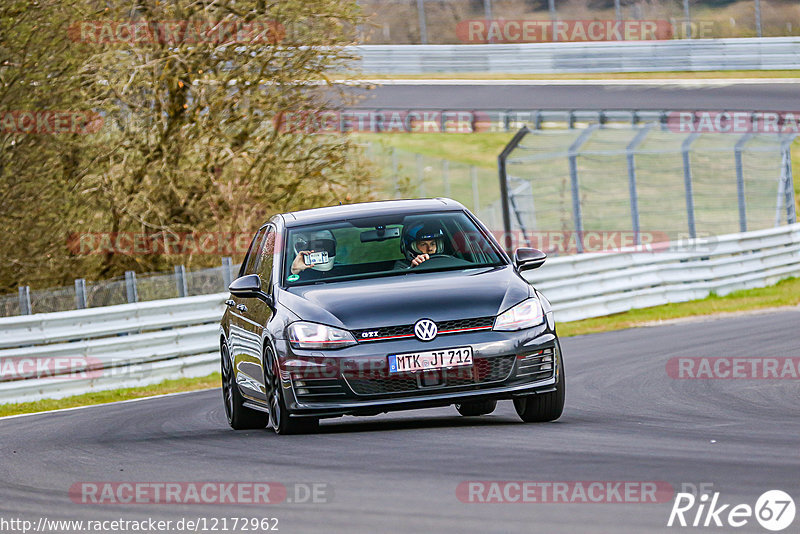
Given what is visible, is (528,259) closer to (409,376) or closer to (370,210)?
(370,210)

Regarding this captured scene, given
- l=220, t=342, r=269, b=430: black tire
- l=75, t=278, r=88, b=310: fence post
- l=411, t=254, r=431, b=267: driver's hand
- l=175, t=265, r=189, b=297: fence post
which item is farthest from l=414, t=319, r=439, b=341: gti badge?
l=175, t=265, r=189, b=297: fence post

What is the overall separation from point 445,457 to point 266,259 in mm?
3348

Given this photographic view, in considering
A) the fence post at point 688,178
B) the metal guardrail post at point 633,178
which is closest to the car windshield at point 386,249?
the metal guardrail post at point 633,178

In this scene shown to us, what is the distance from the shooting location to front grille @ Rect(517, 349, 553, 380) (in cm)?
865

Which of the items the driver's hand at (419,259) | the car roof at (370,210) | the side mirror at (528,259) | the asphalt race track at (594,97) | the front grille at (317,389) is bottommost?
the asphalt race track at (594,97)

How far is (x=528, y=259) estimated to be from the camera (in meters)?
9.53

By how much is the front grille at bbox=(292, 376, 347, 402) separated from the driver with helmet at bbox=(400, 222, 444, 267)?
1.29m

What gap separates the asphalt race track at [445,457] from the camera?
19.5 ft

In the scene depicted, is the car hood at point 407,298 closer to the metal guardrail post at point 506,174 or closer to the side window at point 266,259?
the side window at point 266,259

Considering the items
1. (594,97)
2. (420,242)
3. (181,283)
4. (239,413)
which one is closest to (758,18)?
(594,97)

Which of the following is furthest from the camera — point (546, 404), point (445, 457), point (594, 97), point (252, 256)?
point (594, 97)

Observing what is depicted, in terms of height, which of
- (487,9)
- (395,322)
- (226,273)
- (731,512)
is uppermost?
(731,512)

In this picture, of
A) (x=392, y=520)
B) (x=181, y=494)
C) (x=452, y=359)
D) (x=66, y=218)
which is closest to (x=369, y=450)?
(x=452, y=359)

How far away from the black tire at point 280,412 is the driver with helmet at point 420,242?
47.2 inches
